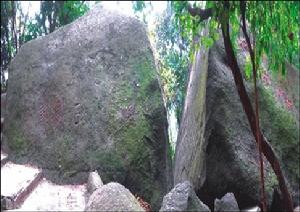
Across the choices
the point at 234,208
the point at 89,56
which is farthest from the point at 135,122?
the point at 234,208

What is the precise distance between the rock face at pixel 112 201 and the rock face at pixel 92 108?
11.8 feet

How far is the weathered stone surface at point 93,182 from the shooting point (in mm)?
8008

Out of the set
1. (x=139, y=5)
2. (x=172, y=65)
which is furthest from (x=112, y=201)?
(x=172, y=65)

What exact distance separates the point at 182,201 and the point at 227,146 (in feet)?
10.2

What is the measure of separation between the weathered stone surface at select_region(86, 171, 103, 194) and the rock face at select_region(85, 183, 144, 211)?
7.74 ft

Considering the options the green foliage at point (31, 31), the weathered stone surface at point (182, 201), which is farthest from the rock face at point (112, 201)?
the green foliage at point (31, 31)

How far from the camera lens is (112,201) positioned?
5.34 m

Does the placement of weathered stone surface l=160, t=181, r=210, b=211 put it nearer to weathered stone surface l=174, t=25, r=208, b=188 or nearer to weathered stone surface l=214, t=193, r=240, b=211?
weathered stone surface l=214, t=193, r=240, b=211

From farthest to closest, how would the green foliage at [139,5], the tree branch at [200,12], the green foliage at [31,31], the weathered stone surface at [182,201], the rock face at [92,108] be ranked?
the green foliage at [31,31] < the rock face at [92,108] < the weathered stone surface at [182,201] < the green foliage at [139,5] < the tree branch at [200,12]

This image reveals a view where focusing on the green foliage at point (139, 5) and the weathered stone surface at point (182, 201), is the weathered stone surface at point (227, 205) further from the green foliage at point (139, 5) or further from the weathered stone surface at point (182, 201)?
the green foliage at point (139, 5)

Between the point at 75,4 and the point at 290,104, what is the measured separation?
289 inches

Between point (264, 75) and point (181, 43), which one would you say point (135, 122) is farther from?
point (181, 43)

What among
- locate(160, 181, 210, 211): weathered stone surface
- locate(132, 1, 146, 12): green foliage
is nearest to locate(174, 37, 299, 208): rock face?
locate(160, 181, 210, 211): weathered stone surface

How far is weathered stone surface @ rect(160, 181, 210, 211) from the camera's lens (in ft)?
15.3
